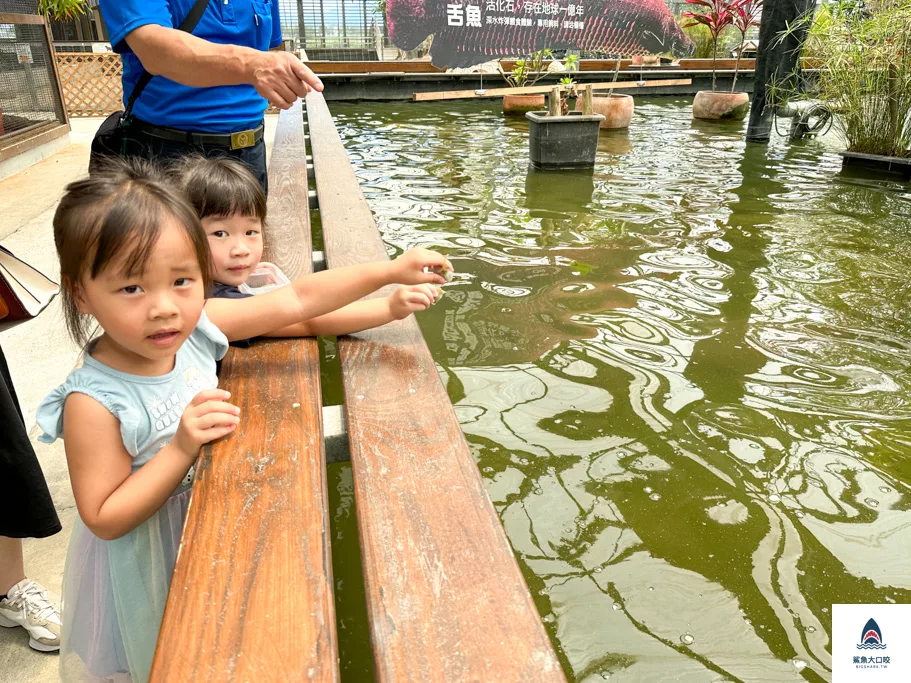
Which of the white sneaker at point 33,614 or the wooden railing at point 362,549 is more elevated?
the wooden railing at point 362,549

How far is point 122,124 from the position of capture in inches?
80.4

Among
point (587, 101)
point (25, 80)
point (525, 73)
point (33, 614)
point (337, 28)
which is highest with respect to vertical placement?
point (337, 28)

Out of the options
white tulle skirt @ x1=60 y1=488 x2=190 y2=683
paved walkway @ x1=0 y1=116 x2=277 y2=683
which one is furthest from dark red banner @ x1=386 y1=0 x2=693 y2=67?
white tulle skirt @ x1=60 y1=488 x2=190 y2=683

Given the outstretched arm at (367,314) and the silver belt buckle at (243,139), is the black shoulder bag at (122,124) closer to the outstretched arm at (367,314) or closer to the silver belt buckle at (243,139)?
the silver belt buckle at (243,139)

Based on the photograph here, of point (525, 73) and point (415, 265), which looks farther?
point (525, 73)

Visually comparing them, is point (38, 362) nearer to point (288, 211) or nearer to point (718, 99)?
point (288, 211)

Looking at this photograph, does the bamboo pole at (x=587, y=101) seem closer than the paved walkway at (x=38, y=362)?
No

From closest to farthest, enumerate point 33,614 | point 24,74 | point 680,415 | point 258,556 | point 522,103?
point 258,556, point 33,614, point 680,415, point 24,74, point 522,103

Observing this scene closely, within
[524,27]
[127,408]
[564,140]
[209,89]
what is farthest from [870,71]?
[524,27]

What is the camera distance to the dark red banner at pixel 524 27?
44.4 feet

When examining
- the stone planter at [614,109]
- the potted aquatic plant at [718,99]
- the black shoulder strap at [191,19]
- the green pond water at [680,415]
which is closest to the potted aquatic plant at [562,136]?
the green pond water at [680,415]

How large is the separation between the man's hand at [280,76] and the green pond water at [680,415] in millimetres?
1231

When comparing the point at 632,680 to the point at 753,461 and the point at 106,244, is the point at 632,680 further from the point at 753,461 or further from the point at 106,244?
the point at 106,244

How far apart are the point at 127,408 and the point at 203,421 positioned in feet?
0.41
